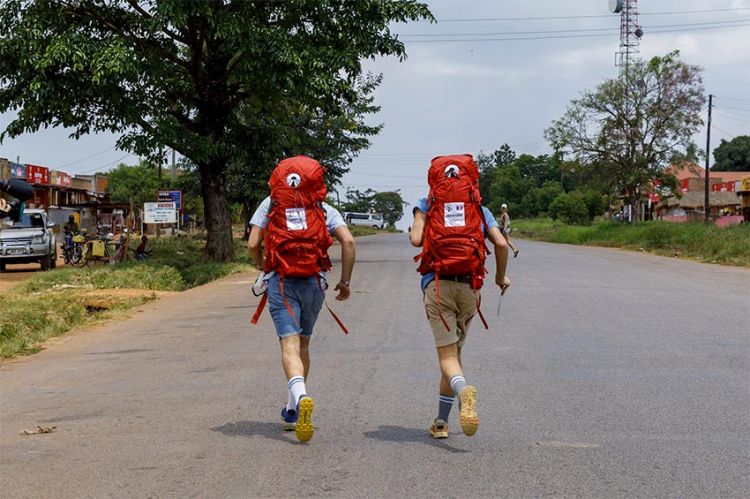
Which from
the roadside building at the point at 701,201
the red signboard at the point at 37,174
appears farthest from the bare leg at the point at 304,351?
the roadside building at the point at 701,201

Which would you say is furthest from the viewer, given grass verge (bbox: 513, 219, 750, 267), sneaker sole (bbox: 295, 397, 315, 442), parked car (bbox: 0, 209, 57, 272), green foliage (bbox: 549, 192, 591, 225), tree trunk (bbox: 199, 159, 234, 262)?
green foliage (bbox: 549, 192, 591, 225)

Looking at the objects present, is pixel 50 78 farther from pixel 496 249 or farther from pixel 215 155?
pixel 496 249

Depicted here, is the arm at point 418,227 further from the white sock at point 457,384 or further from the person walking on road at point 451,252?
the white sock at point 457,384

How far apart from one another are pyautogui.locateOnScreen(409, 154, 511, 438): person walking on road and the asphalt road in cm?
58

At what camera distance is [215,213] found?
26.2 meters

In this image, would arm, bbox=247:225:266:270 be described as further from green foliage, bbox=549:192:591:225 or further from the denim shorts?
green foliage, bbox=549:192:591:225

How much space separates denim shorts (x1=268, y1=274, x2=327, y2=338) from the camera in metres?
6.20

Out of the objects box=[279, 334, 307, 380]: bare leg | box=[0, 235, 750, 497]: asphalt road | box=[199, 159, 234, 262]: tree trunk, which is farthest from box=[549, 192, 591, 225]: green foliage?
box=[279, 334, 307, 380]: bare leg

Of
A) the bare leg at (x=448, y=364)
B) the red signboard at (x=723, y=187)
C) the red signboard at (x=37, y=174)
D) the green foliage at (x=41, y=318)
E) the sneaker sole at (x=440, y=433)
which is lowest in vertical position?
the green foliage at (x=41, y=318)

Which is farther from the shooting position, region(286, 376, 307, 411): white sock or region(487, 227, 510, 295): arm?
region(487, 227, 510, 295): arm

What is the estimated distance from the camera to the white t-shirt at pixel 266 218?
630 cm

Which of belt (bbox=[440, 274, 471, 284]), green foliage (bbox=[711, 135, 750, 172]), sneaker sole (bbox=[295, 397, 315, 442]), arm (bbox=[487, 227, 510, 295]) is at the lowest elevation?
sneaker sole (bbox=[295, 397, 315, 442])

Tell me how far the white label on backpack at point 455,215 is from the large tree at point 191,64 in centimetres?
1590

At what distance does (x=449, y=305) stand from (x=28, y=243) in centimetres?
2414
